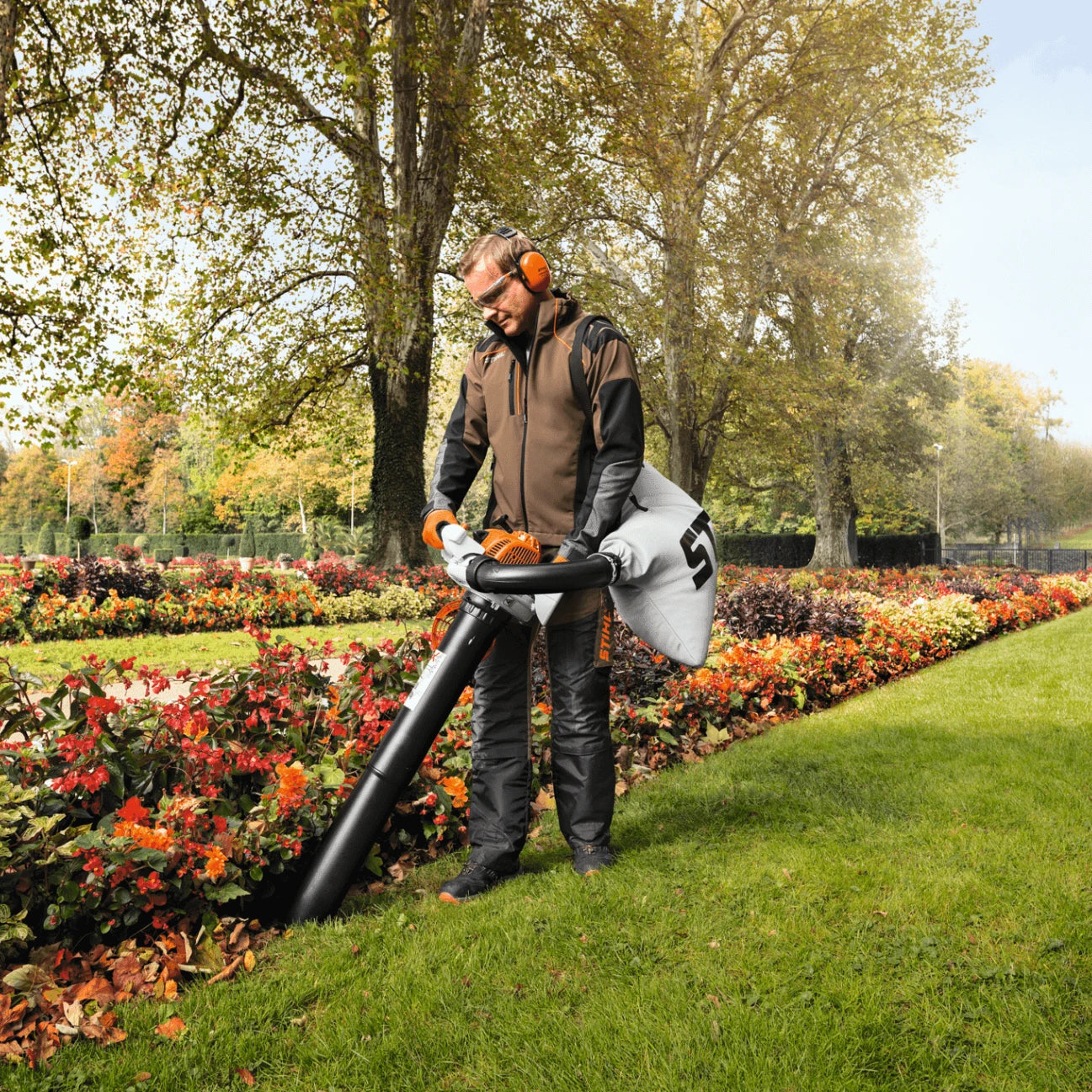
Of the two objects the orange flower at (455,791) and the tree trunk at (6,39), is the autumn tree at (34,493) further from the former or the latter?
the orange flower at (455,791)

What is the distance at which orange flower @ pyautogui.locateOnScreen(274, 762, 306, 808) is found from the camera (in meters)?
2.74

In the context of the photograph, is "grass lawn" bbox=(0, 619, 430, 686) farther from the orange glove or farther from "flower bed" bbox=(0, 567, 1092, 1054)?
the orange glove

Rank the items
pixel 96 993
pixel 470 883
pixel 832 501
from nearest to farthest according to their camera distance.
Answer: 1. pixel 96 993
2. pixel 470 883
3. pixel 832 501

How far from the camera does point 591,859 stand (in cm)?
292

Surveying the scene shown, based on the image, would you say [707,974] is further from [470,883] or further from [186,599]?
[186,599]

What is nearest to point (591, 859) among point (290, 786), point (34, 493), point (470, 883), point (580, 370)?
point (470, 883)

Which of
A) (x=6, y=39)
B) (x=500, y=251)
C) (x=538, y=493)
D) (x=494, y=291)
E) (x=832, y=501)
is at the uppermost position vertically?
(x=6, y=39)

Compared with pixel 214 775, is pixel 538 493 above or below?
above

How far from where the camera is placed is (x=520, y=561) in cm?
245

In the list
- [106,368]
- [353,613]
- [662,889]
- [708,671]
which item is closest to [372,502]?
[353,613]

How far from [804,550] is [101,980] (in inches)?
1333

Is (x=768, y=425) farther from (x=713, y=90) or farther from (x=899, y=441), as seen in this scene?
(x=899, y=441)

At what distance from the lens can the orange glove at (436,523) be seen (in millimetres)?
2643

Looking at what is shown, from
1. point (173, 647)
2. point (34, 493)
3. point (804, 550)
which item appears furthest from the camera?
point (34, 493)
